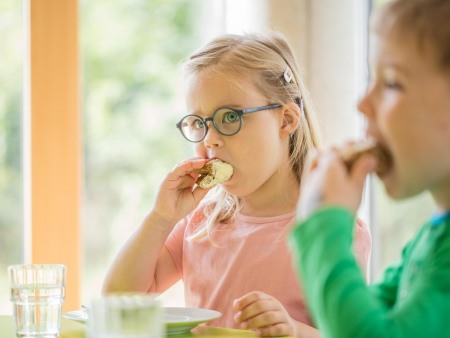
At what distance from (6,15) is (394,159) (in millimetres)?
2479

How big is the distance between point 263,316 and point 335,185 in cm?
50

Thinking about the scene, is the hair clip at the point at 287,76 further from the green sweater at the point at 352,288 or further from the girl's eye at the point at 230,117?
the green sweater at the point at 352,288

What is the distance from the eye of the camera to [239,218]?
2064 millimetres

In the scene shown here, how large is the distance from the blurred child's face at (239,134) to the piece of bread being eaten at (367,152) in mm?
838

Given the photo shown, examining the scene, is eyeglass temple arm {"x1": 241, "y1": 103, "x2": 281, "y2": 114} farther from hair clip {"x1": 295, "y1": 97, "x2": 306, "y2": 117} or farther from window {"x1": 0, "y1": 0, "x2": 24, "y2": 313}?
window {"x1": 0, "y1": 0, "x2": 24, "y2": 313}

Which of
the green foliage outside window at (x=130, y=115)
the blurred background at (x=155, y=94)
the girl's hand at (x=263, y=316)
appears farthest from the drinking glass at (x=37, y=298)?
the green foliage outside window at (x=130, y=115)

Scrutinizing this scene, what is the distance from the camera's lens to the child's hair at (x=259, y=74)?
79.0 inches

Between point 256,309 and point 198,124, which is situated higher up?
point 198,124

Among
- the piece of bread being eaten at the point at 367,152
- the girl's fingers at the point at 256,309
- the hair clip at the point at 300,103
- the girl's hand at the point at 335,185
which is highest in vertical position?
the hair clip at the point at 300,103

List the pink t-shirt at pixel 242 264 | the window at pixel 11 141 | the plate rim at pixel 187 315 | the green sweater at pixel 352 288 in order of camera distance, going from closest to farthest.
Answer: the green sweater at pixel 352 288, the plate rim at pixel 187 315, the pink t-shirt at pixel 242 264, the window at pixel 11 141

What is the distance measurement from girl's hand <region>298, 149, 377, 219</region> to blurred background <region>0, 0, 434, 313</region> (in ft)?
7.50

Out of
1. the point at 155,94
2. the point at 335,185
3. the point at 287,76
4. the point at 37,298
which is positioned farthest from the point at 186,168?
the point at 155,94

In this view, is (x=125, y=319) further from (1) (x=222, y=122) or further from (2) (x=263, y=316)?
(1) (x=222, y=122)

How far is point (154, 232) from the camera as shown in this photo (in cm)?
201
